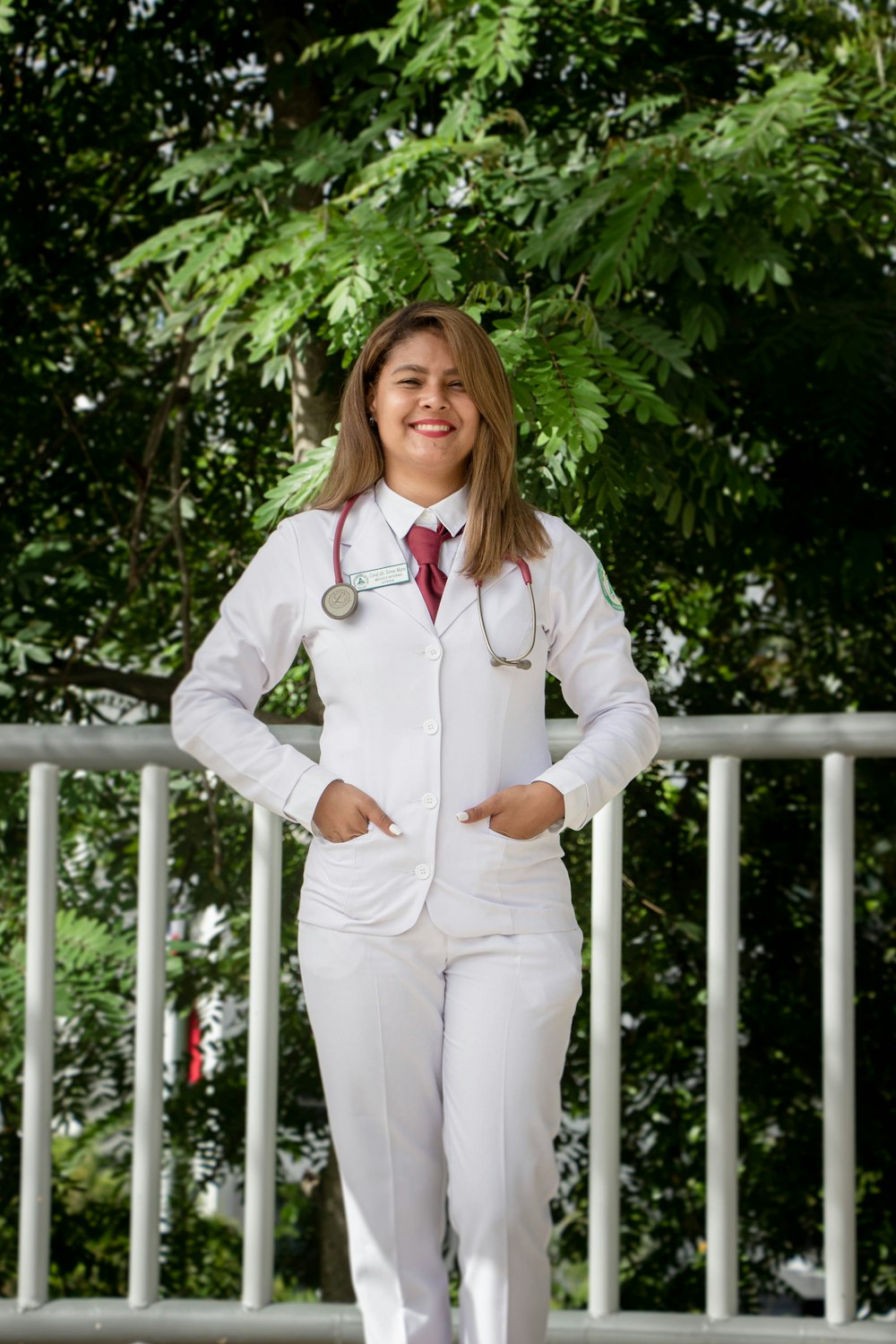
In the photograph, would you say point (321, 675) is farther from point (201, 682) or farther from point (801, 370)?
point (801, 370)

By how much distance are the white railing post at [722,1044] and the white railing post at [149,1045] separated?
2.85 ft

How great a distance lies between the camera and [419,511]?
6.03 feet

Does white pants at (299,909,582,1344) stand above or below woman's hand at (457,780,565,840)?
below

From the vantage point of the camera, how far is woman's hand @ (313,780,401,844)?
5.55ft

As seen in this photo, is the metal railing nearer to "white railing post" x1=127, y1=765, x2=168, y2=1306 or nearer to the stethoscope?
"white railing post" x1=127, y1=765, x2=168, y2=1306

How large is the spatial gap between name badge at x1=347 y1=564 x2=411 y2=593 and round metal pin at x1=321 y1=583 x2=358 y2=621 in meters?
0.02

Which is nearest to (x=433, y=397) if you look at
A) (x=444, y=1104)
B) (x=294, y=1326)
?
(x=444, y=1104)

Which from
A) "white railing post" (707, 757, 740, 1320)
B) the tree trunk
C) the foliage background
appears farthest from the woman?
the tree trunk

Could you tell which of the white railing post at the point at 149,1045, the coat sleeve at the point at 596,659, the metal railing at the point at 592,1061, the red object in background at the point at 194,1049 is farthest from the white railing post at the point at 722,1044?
the red object in background at the point at 194,1049

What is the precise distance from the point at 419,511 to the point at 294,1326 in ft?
4.19

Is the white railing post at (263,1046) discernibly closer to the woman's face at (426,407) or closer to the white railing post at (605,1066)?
the white railing post at (605,1066)

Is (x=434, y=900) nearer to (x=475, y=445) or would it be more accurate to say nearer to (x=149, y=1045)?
(x=475, y=445)

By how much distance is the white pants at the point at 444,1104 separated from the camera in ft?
5.59

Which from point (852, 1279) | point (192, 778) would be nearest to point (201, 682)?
point (852, 1279)
